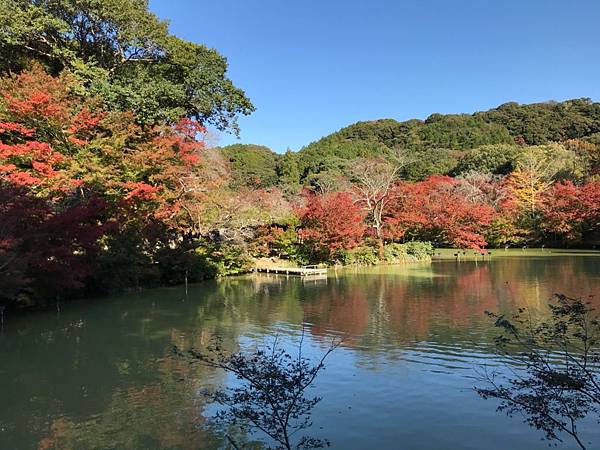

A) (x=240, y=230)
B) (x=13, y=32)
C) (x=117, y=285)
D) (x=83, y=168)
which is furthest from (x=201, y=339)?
(x=13, y=32)

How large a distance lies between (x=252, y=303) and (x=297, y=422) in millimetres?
8848

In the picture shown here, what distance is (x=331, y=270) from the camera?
23.6m

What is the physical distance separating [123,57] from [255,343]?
1489 centimetres

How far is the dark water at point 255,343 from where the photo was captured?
5.35m

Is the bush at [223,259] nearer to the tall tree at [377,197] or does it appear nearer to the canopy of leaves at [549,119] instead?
the tall tree at [377,197]

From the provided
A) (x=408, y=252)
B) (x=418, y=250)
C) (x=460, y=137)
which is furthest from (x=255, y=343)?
(x=460, y=137)

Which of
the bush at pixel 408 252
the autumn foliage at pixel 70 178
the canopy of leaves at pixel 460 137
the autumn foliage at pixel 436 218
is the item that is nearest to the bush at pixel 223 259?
the autumn foliage at pixel 70 178

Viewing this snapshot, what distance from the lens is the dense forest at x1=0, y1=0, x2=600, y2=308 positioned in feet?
42.8

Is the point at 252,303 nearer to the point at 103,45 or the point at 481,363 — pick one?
the point at 481,363

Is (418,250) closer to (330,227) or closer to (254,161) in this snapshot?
→ (330,227)

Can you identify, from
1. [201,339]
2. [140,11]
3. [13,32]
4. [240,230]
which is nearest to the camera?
[201,339]

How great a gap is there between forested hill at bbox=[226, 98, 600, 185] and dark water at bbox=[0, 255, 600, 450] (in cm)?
3032

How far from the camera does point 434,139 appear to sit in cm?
6475

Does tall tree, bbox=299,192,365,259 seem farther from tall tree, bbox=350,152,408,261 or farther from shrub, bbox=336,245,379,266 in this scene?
tall tree, bbox=350,152,408,261
